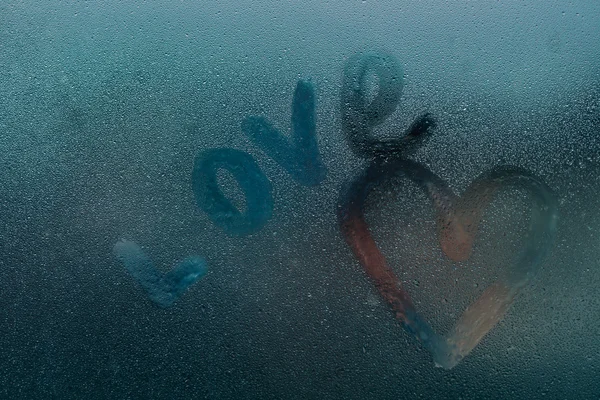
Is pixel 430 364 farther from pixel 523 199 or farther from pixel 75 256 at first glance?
pixel 75 256

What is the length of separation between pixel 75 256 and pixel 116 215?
12.1 inches

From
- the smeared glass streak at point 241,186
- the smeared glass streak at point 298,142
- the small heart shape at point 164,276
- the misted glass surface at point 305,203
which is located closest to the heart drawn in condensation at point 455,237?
the misted glass surface at point 305,203

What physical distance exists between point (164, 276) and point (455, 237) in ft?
5.18

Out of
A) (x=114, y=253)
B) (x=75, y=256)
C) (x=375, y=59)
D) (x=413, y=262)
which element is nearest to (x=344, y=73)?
(x=375, y=59)

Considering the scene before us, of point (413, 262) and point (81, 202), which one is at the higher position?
point (413, 262)

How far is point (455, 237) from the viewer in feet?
8.12

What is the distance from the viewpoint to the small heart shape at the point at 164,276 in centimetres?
246

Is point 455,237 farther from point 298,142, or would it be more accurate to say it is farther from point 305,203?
point 298,142

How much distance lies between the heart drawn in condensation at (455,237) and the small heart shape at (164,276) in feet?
2.74

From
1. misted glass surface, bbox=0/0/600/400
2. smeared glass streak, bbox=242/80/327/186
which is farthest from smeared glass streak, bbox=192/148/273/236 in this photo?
smeared glass streak, bbox=242/80/327/186

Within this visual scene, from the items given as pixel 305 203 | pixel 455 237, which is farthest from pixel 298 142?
pixel 455 237

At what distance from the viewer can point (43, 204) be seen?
2.56 metres

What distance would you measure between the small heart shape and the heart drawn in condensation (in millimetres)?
834

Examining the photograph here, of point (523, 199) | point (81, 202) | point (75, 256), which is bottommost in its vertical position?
point (75, 256)
